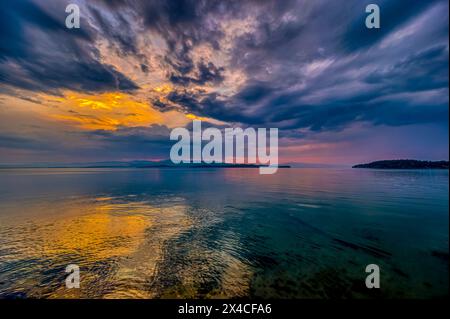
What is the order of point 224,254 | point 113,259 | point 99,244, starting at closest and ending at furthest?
point 113,259 < point 224,254 < point 99,244

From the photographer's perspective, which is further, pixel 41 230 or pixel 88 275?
pixel 41 230

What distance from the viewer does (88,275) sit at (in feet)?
27.6

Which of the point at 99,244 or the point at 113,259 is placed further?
the point at 99,244

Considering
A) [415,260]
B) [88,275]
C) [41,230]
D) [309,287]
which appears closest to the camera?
[309,287]

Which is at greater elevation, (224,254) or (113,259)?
(113,259)

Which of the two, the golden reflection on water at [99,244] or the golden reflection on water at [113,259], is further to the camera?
the golden reflection on water at [99,244]

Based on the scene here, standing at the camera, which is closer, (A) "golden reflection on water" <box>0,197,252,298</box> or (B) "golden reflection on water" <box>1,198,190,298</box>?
(A) "golden reflection on water" <box>0,197,252,298</box>

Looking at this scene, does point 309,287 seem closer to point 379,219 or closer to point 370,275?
point 370,275

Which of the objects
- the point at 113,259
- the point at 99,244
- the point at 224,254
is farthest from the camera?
the point at 99,244

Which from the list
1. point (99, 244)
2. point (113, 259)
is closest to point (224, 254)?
point (113, 259)

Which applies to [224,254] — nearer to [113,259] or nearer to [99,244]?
[113,259]
